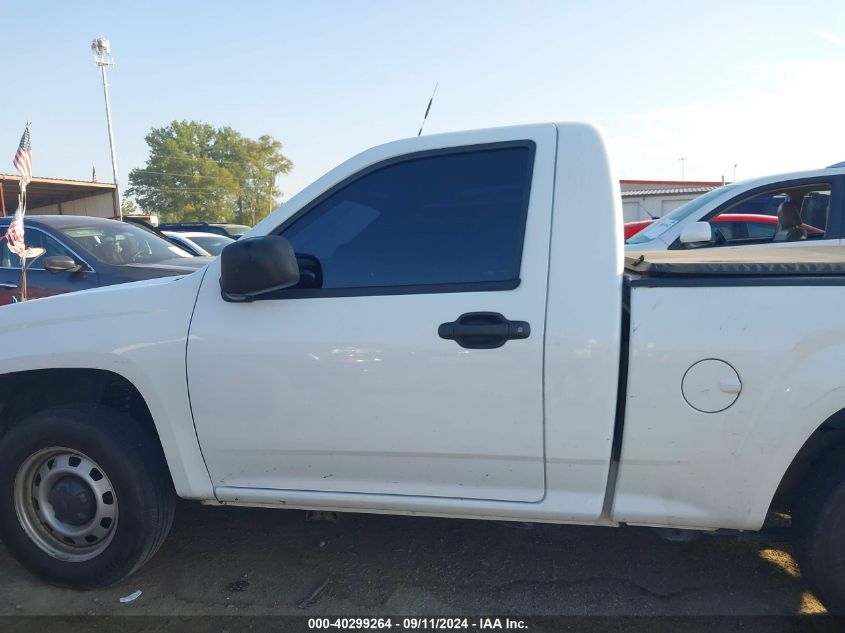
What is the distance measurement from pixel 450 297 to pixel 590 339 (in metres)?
0.54

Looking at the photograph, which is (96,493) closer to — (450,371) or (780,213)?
(450,371)

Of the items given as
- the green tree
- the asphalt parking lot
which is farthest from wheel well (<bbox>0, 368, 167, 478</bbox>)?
the green tree

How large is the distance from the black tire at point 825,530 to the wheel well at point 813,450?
0.03 m

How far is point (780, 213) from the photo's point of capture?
19.0 feet

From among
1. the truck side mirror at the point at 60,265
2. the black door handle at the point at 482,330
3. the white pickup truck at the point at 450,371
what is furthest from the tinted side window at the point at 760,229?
the truck side mirror at the point at 60,265

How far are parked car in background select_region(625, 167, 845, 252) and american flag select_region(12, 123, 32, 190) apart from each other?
5903mm

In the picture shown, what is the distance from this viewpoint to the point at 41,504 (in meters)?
2.93

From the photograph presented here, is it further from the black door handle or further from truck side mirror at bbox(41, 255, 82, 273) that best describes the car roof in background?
the black door handle

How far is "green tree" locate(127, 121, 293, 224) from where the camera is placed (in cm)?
6053

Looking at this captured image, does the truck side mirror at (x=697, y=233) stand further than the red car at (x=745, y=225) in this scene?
No

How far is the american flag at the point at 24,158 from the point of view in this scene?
656cm

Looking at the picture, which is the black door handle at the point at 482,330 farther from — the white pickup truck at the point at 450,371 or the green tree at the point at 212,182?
the green tree at the point at 212,182

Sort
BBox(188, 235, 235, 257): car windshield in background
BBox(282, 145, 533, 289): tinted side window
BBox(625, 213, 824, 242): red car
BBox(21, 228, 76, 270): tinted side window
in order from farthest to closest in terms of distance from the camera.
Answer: BBox(188, 235, 235, 257): car windshield in background, BBox(625, 213, 824, 242): red car, BBox(21, 228, 76, 270): tinted side window, BBox(282, 145, 533, 289): tinted side window

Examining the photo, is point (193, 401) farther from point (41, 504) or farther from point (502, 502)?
point (502, 502)
